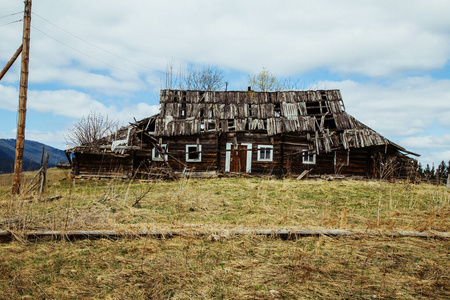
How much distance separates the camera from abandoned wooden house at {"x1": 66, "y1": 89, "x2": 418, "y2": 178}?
66.9 ft

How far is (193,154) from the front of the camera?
69.2ft

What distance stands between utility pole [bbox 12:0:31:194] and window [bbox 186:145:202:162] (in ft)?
34.2

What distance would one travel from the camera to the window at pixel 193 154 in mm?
20703

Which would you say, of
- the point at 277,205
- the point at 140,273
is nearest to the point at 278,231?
the point at 140,273

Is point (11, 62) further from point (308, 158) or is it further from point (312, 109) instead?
point (312, 109)

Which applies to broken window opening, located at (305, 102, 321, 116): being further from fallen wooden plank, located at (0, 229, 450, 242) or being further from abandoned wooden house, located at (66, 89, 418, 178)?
fallen wooden plank, located at (0, 229, 450, 242)

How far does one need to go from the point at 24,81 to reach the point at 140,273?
11.3m

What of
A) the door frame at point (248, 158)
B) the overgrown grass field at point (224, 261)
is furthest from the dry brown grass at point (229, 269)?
the door frame at point (248, 158)

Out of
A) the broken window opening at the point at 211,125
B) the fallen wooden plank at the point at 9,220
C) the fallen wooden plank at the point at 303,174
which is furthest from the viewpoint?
the broken window opening at the point at 211,125

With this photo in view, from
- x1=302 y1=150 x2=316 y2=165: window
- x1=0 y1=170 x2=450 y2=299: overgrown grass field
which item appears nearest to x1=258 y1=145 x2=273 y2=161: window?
x1=302 y1=150 x2=316 y2=165: window

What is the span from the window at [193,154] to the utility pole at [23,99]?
10.4m

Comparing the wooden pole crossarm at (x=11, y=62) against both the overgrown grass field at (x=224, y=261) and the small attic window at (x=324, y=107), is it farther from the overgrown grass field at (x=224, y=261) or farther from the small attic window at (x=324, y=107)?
the small attic window at (x=324, y=107)

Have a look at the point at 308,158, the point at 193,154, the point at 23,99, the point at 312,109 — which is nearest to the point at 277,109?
the point at 312,109

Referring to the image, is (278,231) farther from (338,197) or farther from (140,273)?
(338,197)
